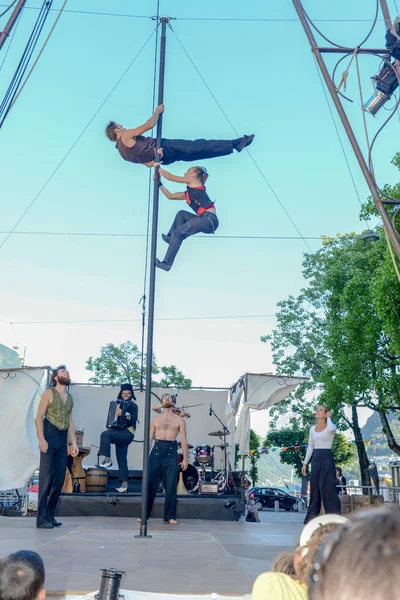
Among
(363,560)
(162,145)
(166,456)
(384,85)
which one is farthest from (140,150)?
(363,560)

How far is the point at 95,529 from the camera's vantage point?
802 centimetres

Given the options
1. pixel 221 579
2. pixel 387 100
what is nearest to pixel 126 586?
pixel 221 579

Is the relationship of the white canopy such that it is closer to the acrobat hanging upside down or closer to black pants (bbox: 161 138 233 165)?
the acrobat hanging upside down

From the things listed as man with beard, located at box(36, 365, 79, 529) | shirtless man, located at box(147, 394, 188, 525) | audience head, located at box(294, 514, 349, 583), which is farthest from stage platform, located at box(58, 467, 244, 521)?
audience head, located at box(294, 514, 349, 583)

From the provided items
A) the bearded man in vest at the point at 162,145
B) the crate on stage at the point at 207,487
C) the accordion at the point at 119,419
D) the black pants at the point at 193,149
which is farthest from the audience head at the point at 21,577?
the crate on stage at the point at 207,487

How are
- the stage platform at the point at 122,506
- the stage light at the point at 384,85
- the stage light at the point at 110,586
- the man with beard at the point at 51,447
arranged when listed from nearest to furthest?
the stage light at the point at 110,586, the stage light at the point at 384,85, the man with beard at the point at 51,447, the stage platform at the point at 122,506

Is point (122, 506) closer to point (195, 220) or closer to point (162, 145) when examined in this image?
point (195, 220)

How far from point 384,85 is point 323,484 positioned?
16.6 feet

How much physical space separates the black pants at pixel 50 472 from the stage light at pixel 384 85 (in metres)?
5.39

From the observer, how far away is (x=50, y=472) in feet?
26.9

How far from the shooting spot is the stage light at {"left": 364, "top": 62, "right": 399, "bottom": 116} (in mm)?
6266

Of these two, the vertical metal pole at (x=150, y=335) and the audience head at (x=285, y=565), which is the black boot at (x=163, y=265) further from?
the audience head at (x=285, y=565)

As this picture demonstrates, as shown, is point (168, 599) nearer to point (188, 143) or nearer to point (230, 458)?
point (188, 143)

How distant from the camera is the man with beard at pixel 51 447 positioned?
26.8 feet
